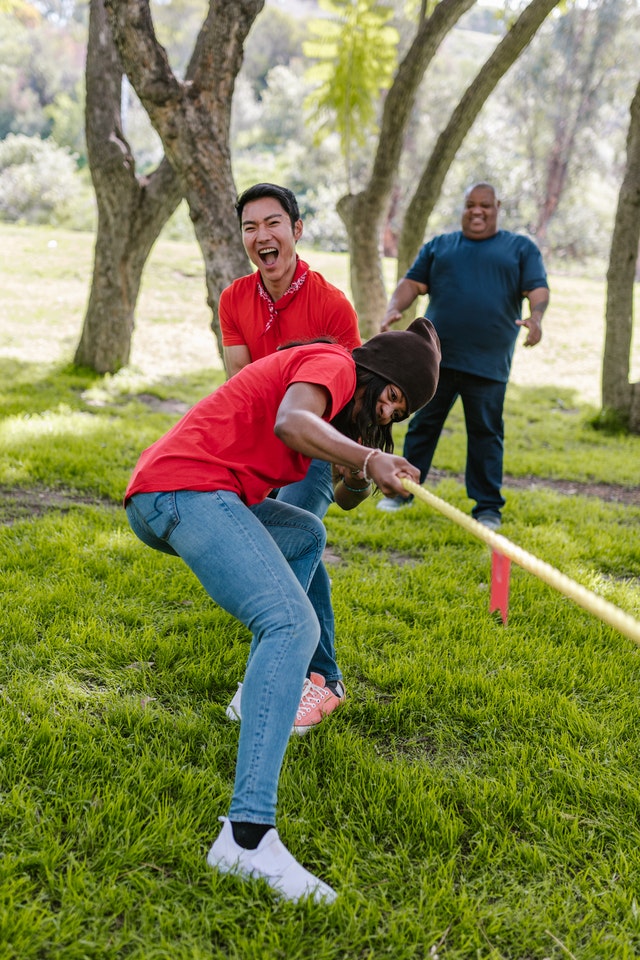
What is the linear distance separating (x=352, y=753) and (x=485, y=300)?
363cm

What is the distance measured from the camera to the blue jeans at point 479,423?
5.44 metres

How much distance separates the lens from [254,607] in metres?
2.13

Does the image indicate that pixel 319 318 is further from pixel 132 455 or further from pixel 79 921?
pixel 132 455

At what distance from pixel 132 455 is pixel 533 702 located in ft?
13.9

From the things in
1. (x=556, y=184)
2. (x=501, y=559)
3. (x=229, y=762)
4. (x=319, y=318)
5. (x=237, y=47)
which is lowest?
(x=229, y=762)

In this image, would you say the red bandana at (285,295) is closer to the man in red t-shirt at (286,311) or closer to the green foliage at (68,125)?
the man in red t-shirt at (286,311)

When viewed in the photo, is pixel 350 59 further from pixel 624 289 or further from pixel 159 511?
pixel 159 511

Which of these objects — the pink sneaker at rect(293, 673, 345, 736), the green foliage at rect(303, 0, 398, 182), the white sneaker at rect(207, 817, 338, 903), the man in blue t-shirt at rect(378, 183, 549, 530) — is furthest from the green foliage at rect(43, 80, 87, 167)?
the white sneaker at rect(207, 817, 338, 903)

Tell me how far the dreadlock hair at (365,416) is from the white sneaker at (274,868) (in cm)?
117

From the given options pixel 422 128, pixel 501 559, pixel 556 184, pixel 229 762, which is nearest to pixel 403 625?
pixel 229 762

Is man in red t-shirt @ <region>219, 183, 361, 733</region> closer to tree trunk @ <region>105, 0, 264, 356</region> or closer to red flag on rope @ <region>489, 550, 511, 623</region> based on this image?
red flag on rope @ <region>489, 550, 511, 623</region>

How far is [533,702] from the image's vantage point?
3074 mm

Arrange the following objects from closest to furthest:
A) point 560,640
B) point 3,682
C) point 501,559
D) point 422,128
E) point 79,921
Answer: point 79,921
point 501,559
point 3,682
point 560,640
point 422,128

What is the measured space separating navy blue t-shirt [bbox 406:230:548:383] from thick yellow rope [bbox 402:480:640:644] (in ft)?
11.8
